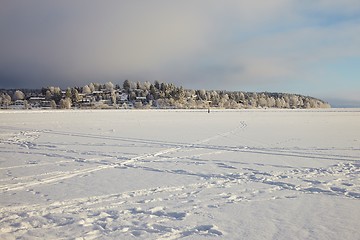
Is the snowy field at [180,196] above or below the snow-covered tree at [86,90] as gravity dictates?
below

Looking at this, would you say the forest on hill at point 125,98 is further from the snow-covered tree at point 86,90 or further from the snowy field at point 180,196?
the snowy field at point 180,196

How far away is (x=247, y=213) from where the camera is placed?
566 cm

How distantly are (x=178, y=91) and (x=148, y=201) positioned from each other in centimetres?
12010

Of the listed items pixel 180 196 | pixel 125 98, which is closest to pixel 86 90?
pixel 125 98

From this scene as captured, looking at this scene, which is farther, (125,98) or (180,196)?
(125,98)

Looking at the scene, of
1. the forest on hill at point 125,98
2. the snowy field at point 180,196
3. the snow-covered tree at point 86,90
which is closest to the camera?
the snowy field at point 180,196

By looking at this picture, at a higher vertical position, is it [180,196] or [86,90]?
[86,90]

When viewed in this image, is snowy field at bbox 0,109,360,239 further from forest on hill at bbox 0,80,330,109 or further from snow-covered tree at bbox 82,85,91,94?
snow-covered tree at bbox 82,85,91,94

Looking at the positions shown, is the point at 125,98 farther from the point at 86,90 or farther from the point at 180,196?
the point at 180,196

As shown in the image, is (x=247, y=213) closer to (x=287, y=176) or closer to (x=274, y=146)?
(x=287, y=176)

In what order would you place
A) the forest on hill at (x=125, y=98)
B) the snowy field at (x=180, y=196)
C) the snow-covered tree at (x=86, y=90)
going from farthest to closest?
1. the snow-covered tree at (x=86, y=90)
2. the forest on hill at (x=125, y=98)
3. the snowy field at (x=180, y=196)

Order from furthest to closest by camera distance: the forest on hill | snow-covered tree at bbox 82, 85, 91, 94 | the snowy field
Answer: snow-covered tree at bbox 82, 85, 91, 94
the forest on hill
the snowy field

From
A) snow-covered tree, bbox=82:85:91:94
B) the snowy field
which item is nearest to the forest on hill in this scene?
snow-covered tree, bbox=82:85:91:94

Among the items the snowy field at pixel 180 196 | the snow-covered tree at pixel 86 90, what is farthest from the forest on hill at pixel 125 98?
the snowy field at pixel 180 196
